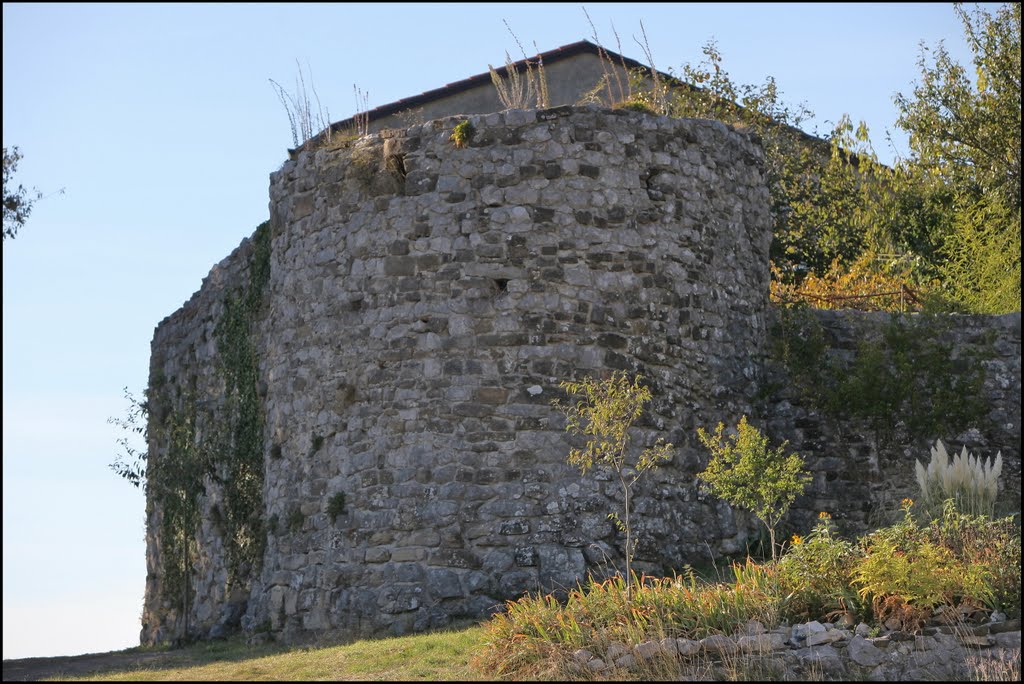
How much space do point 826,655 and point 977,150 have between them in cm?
1208

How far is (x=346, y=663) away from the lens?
11414 millimetres

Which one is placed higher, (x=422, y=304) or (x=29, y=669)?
(x=422, y=304)

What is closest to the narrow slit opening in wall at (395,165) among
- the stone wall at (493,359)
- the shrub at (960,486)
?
the stone wall at (493,359)

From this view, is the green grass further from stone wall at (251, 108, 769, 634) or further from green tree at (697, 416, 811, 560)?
green tree at (697, 416, 811, 560)

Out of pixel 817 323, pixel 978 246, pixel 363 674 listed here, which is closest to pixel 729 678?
pixel 363 674

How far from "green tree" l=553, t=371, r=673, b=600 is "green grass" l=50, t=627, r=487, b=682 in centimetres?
196

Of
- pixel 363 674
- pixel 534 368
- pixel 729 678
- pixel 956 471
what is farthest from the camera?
pixel 534 368

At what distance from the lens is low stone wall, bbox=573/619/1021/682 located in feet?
33.0

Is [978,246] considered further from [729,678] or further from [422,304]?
[729,678]

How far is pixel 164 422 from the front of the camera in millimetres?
19375

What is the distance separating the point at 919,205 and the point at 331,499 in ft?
37.5

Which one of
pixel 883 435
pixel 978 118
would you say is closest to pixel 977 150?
pixel 978 118

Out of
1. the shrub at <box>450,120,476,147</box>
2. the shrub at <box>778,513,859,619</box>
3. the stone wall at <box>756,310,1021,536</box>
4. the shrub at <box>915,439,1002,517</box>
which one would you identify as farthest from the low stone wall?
the shrub at <box>450,120,476,147</box>

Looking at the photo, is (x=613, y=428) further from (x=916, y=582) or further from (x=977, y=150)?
(x=977, y=150)
